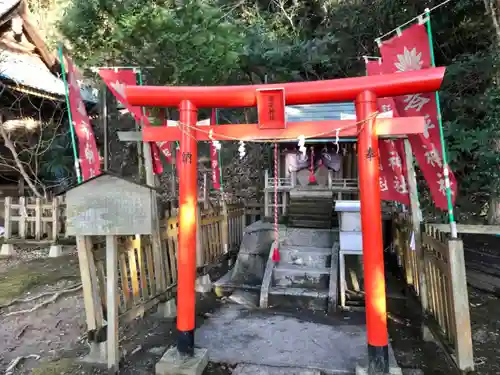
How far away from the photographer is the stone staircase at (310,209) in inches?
387

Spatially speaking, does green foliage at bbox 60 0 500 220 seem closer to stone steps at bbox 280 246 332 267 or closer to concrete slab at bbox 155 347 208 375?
stone steps at bbox 280 246 332 267

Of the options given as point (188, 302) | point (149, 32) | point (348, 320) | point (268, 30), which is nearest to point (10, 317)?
point (188, 302)

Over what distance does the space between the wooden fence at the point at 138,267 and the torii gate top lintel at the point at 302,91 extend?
1.90 m

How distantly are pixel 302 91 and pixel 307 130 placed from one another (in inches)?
18.9

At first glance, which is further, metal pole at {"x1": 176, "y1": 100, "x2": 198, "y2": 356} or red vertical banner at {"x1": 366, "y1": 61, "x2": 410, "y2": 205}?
red vertical banner at {"x1": 366, "y1": 61, "x2": 410, "y2": 205}

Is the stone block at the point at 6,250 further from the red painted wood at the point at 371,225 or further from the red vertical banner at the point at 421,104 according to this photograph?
the red vertical banner at the point at 421,104

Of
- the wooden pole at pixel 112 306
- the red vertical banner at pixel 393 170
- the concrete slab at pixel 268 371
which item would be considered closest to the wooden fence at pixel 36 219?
the wooden pole at pixel 112 306

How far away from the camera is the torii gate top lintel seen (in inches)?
156

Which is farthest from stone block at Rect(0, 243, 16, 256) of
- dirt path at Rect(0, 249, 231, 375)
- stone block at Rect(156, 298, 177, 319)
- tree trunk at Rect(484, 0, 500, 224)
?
tree trunk at Rect(484, 0, 500, 224)

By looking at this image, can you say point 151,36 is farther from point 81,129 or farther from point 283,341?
point 283,341

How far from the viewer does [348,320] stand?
18.7ft

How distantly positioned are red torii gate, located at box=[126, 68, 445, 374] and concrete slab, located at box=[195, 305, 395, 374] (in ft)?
2.04

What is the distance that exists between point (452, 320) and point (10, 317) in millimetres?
6444

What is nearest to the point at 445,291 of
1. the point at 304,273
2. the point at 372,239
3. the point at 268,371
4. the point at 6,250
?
the point at 372,239
